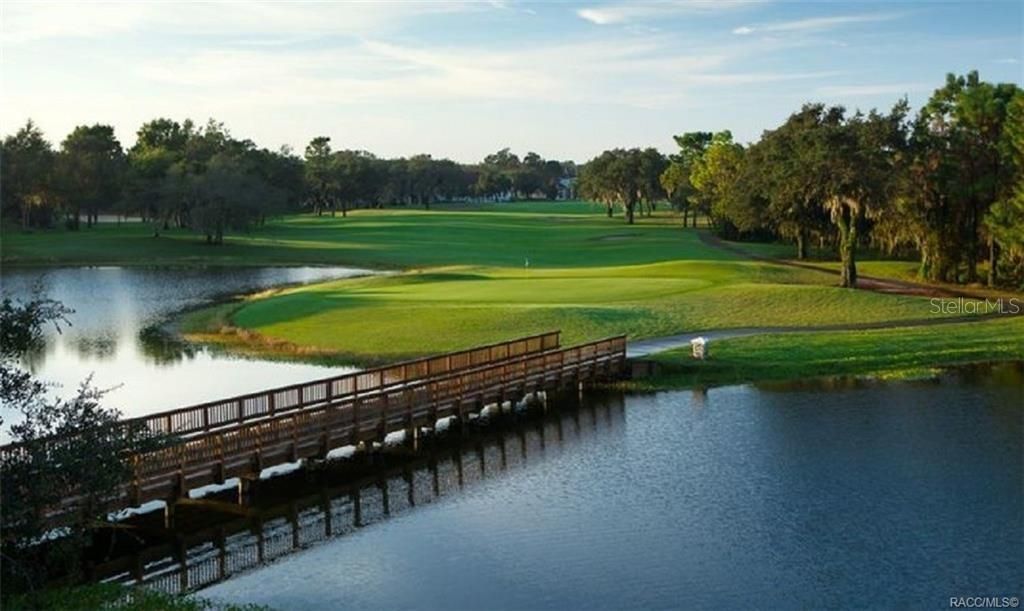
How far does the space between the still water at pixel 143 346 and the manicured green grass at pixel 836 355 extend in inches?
617

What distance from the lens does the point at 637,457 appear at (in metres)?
32.0

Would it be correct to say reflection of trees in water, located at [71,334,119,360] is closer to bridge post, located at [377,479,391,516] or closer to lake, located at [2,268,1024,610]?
lake, located at [2,268,1024,610]

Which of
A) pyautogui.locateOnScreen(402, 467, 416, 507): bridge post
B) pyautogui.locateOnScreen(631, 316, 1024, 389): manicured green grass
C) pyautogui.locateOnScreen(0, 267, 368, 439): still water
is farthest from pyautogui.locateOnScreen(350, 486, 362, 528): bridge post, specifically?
pyautogui.locateOnScreen(631, 316, 1024, 389): manicured green grass

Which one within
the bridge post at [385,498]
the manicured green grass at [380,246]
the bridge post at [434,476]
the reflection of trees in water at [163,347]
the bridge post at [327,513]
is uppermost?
the manicured green grass at [380,246]

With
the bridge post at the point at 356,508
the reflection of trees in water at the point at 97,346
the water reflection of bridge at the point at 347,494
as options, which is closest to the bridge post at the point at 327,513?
the water reflection of bridge at the point at 347,494

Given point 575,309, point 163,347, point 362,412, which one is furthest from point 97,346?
point 362,412

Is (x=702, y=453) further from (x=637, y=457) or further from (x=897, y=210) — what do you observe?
(x=897, y=210)

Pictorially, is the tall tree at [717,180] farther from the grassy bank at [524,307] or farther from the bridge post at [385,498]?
the bridge post at [385,498]

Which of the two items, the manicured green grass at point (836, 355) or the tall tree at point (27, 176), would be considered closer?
the manicured green grass at point (836, 355)

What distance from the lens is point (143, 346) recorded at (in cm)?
5656

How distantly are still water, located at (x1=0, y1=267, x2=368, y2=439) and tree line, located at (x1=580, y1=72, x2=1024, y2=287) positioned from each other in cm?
3826

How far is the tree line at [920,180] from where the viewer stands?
7075 centimetres

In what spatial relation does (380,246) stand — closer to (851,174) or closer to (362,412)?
(851,174)

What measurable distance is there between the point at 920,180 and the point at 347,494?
204ft
